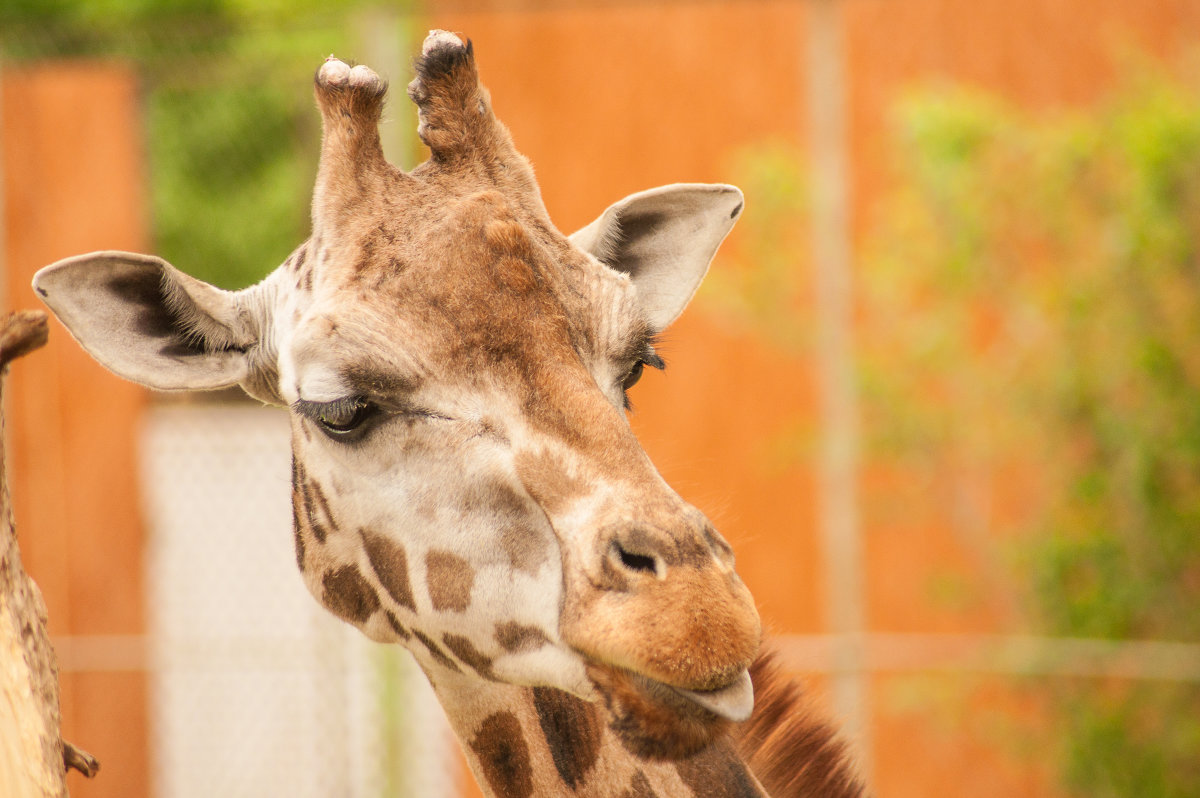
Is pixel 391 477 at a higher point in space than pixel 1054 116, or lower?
lower

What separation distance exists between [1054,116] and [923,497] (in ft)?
7.91

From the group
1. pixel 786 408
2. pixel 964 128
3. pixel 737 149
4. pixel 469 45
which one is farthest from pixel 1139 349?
pixel 469 45

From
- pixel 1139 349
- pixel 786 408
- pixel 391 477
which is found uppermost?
pixel 391 477

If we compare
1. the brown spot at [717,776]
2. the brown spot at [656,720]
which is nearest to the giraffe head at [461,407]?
the brown spot at [656,720]

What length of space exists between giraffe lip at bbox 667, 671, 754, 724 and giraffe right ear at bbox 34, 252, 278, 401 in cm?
133

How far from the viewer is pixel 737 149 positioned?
7.92m

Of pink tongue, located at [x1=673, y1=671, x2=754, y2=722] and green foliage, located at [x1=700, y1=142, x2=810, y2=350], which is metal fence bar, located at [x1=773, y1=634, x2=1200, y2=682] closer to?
green foliage, located at [x1=700, y1=142, x2=810, y2=350]

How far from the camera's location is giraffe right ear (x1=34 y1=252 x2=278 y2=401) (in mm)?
2684

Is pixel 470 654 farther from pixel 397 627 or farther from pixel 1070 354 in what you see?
pixel 1070 354

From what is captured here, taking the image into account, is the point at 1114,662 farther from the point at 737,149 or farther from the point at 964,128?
the point at 737,149

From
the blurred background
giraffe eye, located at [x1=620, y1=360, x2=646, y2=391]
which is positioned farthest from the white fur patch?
the blurred background

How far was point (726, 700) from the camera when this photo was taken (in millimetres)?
2102

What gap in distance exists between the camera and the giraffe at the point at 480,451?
2.15 m

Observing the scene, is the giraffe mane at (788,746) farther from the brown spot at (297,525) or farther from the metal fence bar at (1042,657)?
the metal fence bar at (1042,657)
